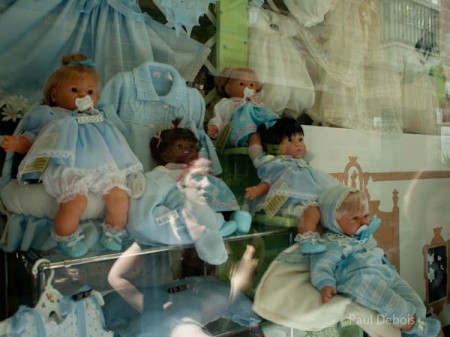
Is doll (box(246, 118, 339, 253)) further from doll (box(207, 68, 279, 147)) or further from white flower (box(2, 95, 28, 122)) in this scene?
white flower (box(2, 95, 28, 122))

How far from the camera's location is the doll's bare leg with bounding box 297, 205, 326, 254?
1.04 meters

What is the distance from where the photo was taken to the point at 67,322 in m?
0.78

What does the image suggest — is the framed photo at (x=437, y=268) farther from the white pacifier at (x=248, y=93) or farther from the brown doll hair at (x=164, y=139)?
the brown doll hair at (x=164, y=139)

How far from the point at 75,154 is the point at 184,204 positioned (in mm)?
237

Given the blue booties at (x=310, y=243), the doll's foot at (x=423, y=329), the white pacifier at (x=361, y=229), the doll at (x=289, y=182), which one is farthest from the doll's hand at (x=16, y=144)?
the doll's foot at (x=423, y=329)

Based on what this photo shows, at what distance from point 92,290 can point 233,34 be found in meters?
0.77

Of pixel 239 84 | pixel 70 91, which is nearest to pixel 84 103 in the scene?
pixel 70 91

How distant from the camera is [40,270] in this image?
766 millimetres

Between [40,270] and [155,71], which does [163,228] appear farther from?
[155,71]

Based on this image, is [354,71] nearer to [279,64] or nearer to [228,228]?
[279,64]

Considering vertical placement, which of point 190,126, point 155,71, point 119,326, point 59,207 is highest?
point 155,71

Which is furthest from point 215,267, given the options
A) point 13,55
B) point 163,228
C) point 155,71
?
point 13,55

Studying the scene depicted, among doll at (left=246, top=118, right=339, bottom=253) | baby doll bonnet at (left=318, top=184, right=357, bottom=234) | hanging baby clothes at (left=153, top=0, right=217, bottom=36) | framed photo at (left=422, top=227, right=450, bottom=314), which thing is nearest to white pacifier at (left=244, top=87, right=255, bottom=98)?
doll at (left=246, top=118, right=339, bottom=253)

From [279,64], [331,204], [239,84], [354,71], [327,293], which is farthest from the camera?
[354,71]
